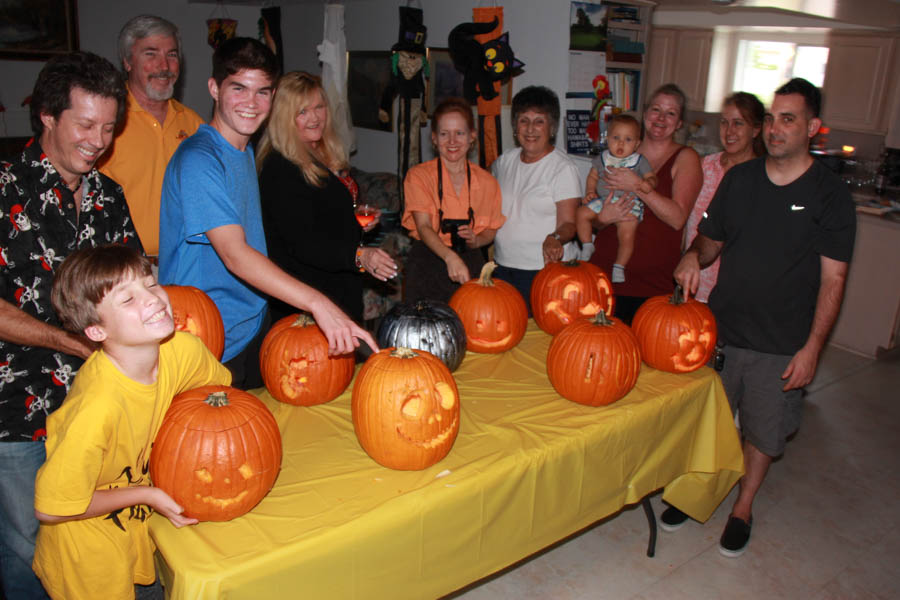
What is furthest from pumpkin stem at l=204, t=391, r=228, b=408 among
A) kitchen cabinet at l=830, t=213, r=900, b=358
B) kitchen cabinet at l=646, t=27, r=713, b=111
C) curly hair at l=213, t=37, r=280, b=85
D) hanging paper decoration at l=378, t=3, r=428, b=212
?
kitchen cabinet at l=646, t=27, r=713, b=111

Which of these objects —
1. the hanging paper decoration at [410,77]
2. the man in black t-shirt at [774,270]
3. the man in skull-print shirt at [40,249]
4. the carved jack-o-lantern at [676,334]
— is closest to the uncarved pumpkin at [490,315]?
the carved jack-o-lantern at [676,334]

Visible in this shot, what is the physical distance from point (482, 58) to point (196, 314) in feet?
11.9

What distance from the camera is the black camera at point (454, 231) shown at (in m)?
2.91

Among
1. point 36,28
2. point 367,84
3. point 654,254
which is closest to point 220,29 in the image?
point 36,28

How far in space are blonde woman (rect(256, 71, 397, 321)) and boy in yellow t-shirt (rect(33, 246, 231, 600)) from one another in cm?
87

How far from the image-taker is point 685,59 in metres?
7.40

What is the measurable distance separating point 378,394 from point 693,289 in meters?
1.41

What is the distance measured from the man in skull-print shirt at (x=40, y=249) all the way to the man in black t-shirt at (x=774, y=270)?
6.78ft

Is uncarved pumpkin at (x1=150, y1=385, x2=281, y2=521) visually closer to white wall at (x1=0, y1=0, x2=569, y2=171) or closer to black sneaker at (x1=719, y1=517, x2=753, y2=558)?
black sneaker at (x1=719, y1=517, x2=753, y2=558)

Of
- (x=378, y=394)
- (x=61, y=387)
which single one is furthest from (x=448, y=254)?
(x=61, y=387)

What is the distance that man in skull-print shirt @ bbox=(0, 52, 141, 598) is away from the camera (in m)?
1.60

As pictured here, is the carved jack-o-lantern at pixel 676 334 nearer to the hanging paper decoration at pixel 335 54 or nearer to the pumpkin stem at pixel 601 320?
the pumpkin stem at pixel 601 320

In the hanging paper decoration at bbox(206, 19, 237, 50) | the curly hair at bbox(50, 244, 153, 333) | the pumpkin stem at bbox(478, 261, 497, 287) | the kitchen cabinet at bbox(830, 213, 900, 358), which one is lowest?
the kitchen cabinet at bbox(830, 213, 900, 358)

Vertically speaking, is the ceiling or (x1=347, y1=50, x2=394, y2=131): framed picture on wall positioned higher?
the ceiling
